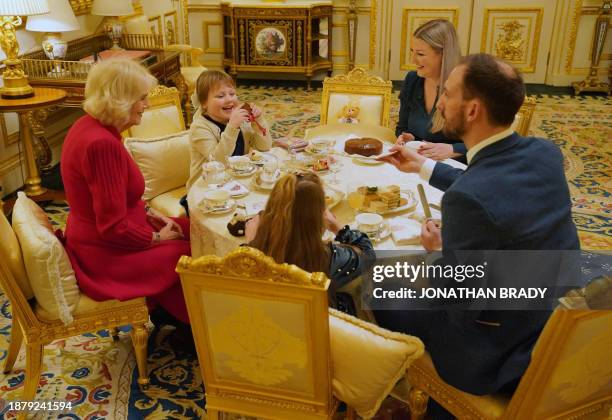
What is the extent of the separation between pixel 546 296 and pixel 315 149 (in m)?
1.52

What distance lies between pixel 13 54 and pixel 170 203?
1.57 meters

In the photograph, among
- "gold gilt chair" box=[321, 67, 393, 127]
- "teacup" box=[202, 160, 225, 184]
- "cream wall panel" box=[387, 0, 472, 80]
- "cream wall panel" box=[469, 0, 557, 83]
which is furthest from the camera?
"cream wall panel" box=[387, 0, 472, 80]

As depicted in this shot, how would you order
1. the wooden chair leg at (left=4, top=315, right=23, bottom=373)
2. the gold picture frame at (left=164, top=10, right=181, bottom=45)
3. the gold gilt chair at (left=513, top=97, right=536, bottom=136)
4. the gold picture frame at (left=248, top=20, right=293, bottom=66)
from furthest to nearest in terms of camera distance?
the gold picture frame at (left=248, top=20, right=293, bottom=66) → the gold picture frame at (left=164, top=10, right=181, bottom=45) → the gold gilt chair at (left=513, top=97, right=536, bottom=136) → the wooden chair leg at (left=4, top=315, right=23, bottom=373)

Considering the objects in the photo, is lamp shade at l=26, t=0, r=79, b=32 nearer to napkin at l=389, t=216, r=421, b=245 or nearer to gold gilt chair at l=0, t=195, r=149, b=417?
gold gilt chair at l=0, t=195, r=149, b=417

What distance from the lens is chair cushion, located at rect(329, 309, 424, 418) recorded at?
5.31 feet

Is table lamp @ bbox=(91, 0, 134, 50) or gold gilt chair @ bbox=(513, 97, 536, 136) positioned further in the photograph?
table lamp @ bbox=(91, 0, 134, 50)

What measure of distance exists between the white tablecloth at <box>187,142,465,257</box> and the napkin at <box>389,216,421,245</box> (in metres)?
0.02

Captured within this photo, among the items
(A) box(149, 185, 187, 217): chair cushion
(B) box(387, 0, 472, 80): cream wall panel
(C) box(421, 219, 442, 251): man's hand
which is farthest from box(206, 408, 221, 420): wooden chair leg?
(B) box(387, 0, 472, 80): cream wall panel

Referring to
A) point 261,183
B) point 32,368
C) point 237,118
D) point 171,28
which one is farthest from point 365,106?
point 171,28

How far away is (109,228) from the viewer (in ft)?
7.45

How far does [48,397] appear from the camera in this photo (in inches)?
96.7

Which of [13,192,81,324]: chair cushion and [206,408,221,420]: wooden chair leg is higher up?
[13,192,81,324]: chair cushion

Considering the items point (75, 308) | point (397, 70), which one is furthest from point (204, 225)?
point (397, 70)

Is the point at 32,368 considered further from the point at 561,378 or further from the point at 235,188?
the point at 561,378
